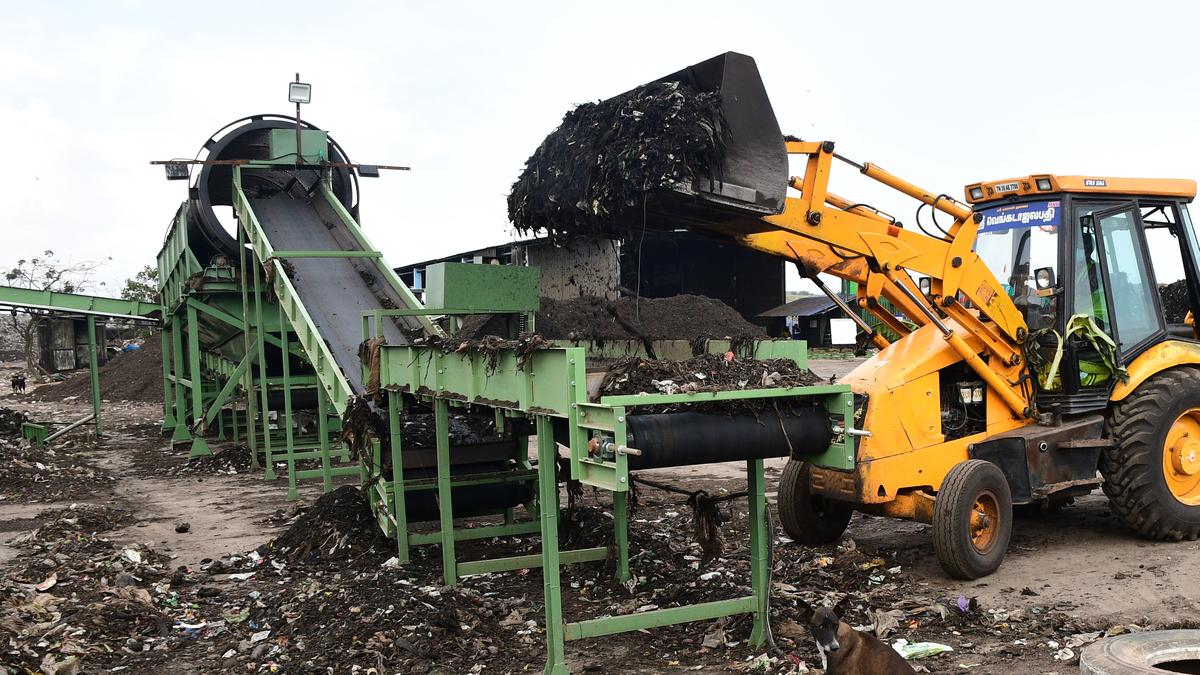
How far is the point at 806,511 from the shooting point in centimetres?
761

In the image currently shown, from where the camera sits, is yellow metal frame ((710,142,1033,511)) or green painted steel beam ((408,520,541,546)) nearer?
yellow metal frame ((710,142,1033,511))

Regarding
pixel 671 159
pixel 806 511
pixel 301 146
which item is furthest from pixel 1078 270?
pixel 301 146

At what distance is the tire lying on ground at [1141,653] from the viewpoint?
14.2ft

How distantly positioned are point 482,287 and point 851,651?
4.57 m

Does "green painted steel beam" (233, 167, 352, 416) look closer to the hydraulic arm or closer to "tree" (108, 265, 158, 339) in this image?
the hydraulic arm

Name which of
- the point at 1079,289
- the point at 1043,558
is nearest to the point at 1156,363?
the point at 1079,289

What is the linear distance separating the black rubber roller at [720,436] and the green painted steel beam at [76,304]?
15.2 metres

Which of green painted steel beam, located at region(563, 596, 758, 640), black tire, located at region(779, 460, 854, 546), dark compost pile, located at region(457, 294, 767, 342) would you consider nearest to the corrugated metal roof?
dark compost pile, located at region(457, 294, 767, 342)

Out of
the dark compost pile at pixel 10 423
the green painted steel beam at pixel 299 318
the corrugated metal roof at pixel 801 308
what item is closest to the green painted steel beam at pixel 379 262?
the green painted steel beam at pixel 299 318

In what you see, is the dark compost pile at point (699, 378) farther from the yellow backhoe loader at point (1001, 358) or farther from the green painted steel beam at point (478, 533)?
the green painted steel beam at point (478, 533)

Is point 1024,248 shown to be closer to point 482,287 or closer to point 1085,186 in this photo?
point 1085,186

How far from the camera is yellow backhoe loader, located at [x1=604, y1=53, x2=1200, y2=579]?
6.72 metres

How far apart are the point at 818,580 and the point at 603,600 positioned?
1.46m

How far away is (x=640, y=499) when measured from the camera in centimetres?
1023
